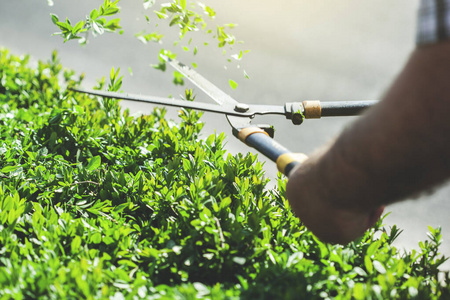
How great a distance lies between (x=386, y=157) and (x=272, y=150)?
1.96ft

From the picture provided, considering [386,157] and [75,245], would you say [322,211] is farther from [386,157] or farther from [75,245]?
[75,245]

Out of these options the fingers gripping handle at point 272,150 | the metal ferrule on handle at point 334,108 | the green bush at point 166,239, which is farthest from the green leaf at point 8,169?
the metal ferrule on handle at point 334,108

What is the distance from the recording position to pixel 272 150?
1478 mm

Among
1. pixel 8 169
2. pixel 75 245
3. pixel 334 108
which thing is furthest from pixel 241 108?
pixel 8 169

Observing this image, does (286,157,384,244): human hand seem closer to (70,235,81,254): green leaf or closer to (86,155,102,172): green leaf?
(70,235,81,254): green leaf

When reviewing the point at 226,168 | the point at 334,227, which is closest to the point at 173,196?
the point at 226,168

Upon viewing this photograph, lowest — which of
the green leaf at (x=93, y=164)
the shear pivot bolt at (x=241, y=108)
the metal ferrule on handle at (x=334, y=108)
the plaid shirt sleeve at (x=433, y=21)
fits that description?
the green leaf at (x=93, y=164)

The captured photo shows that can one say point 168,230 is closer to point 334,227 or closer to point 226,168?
point 226,168

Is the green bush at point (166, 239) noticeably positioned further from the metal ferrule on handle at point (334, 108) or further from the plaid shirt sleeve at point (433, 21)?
the plaid shirt sleeve at point (433, 21)

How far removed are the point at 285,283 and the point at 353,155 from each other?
21.0 inches

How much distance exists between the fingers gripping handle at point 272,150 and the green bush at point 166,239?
23 cm

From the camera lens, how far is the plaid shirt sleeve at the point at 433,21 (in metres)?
0.79

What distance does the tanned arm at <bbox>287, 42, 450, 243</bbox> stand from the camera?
0.83 meters

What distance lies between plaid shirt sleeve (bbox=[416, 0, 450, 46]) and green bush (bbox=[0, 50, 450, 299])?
2.45ft
